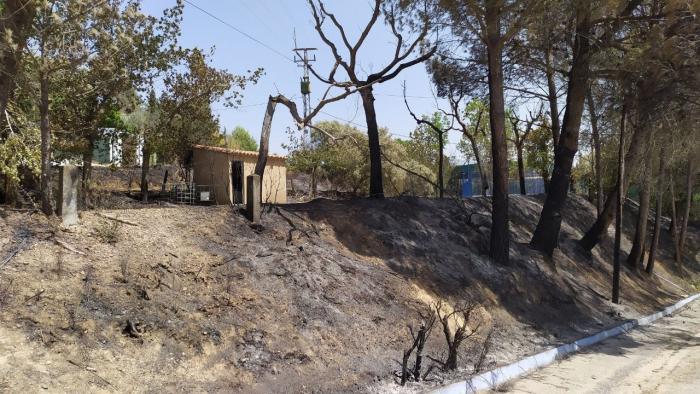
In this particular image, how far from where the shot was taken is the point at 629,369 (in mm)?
9859

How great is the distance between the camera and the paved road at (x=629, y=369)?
8523 millimetres

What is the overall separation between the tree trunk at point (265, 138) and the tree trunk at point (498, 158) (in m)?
5.17

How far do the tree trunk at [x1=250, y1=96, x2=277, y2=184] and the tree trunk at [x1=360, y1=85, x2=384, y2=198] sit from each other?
9.07 feet

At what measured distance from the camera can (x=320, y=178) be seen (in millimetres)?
34250

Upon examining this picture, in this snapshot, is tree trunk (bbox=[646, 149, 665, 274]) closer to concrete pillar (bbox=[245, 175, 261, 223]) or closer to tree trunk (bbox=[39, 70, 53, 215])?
concrete pillar (bbox=[245, 175, 261, 223])

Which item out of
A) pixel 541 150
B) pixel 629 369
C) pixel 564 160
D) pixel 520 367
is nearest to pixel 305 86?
pixel 541 150

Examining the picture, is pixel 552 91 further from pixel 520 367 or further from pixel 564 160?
pixel 520 367

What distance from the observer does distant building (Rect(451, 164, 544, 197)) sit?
126 ft

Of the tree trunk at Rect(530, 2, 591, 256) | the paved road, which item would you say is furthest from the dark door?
the paved road

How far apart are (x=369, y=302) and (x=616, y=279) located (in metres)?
9.89

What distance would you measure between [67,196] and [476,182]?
34884 millimetres

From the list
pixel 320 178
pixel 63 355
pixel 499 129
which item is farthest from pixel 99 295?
pixel 320 178

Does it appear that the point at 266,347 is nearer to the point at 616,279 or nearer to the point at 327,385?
the point at 327,385

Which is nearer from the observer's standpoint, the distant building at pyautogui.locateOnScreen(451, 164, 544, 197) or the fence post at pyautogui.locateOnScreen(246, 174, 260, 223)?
the fence post at pyautogui.locateOnScreen(246, 174, 260, 223)
